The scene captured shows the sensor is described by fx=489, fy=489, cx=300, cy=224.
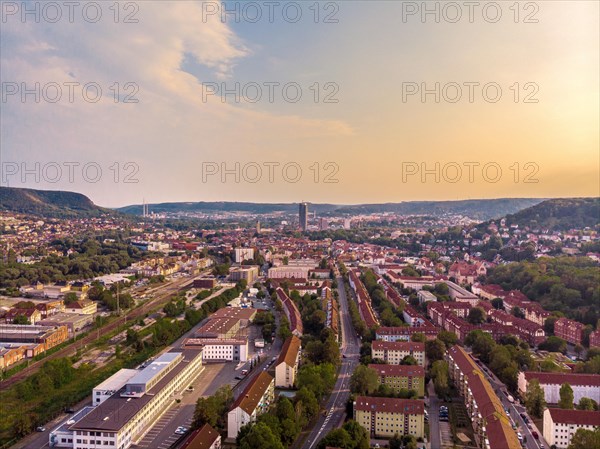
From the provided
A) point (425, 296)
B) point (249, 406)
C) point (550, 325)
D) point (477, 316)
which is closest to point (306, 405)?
point (249, 406)

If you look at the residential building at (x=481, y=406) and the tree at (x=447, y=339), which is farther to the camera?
the tree at (x=447, y=339)

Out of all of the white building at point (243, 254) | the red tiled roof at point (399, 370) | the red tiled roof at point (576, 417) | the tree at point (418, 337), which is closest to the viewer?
the red tiled roof at point (576, 417)

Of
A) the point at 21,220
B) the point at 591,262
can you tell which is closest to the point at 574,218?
the point at 591,262

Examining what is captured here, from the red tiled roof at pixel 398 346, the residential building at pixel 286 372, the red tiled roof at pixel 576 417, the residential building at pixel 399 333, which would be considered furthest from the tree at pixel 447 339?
the red tiled roof at pixel 576 417

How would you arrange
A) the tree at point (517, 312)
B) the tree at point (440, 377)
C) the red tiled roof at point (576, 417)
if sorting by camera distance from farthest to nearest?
1. the tree at point (517, 312)
2. the tree at point (440, 377)
3. the red tiled roof at point (576, 417)

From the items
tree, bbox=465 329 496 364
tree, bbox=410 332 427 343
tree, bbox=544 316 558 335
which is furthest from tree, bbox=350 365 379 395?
tree, bbox=544 316 558 335

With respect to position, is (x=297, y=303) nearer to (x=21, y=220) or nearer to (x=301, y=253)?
(x=301, y=253)

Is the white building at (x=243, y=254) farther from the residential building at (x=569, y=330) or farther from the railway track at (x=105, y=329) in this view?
the residential building at (x=569, y=330)
